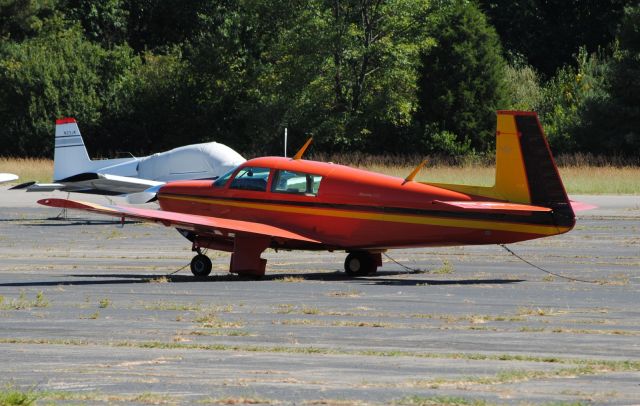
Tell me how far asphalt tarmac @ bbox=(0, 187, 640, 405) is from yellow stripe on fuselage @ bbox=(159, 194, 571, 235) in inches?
32.0

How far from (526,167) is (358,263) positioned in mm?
3242

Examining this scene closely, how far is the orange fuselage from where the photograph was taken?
17.5 metres

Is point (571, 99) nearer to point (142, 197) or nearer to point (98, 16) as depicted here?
point (98, 16)

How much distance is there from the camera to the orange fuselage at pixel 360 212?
17.5 m

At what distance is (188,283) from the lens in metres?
18.3

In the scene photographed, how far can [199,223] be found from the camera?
1842 centimetres

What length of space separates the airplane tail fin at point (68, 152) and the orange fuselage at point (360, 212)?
1478cm

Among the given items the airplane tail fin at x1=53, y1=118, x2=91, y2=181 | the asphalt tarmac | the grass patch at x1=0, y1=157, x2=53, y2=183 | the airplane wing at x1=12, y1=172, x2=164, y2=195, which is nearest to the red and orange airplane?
the asphalt tarmac

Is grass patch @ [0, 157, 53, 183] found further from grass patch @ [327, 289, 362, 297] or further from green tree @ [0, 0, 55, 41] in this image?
grass patch @ [327, 289, 362, 297]

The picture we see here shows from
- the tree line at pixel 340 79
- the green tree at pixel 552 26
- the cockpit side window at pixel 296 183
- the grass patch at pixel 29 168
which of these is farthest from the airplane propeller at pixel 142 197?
the green tree at pixel 552 26

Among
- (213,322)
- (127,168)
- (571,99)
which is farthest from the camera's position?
(571,99)

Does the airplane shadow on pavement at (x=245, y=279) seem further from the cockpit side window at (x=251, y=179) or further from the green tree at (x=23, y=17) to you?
the green tree at (x=23, y=17)

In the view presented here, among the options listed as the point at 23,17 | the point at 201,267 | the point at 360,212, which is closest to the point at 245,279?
the point at 201,267

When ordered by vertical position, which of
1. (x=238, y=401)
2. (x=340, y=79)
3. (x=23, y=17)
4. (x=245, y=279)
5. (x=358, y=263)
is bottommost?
(x=245, y=279)
